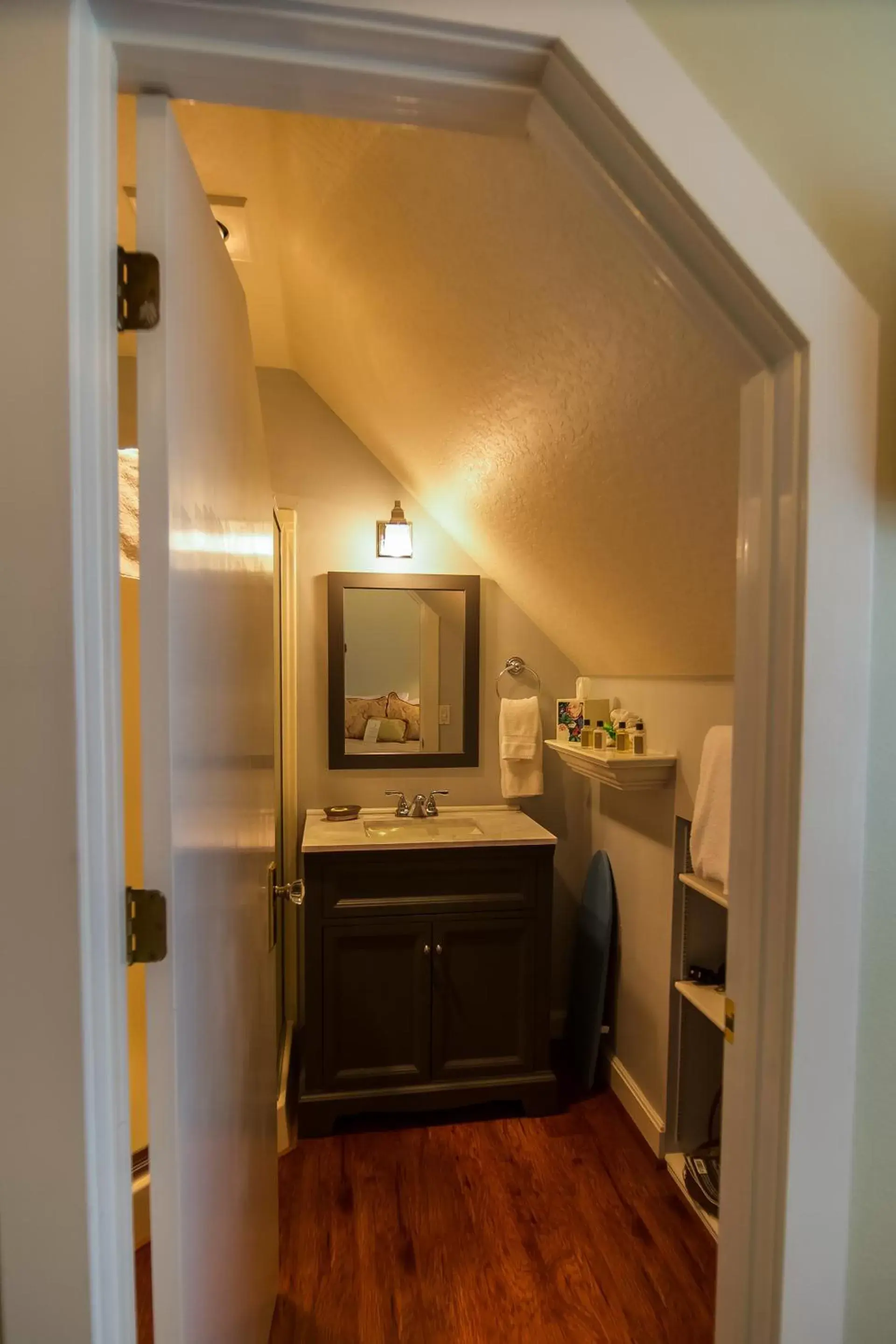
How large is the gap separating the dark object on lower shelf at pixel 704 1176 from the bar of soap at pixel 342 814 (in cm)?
146

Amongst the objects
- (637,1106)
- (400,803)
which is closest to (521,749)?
(400,803)

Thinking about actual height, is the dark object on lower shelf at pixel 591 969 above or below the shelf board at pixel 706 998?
below

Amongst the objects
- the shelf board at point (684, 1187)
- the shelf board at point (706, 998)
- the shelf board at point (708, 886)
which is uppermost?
the shelf board at point (708, 886)

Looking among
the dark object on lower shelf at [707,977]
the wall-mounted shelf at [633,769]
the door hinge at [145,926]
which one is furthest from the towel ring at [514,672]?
the door hinge at [145,926]

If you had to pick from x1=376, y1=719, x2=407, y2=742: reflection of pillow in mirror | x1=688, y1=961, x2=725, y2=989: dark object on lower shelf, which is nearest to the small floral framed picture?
x1=376, y1=719, x2=407, y2=742: reflection of pillow in mirror

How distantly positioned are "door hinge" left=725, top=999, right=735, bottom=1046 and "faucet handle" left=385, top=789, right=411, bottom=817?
1749 millimetres

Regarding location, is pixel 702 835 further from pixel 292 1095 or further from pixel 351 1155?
pixel 292 1095

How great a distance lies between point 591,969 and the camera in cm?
239

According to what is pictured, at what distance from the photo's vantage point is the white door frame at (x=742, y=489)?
0.63 metres

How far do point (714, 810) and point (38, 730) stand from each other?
4.71ft

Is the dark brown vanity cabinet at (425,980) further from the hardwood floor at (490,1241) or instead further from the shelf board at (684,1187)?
the shelf board at (684,1187)

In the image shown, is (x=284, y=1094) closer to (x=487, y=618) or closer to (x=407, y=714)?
(x=407, y=714)

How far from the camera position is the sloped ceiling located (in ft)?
3.38

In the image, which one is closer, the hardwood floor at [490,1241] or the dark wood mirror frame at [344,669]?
the hardwood floor at [490,1241]
